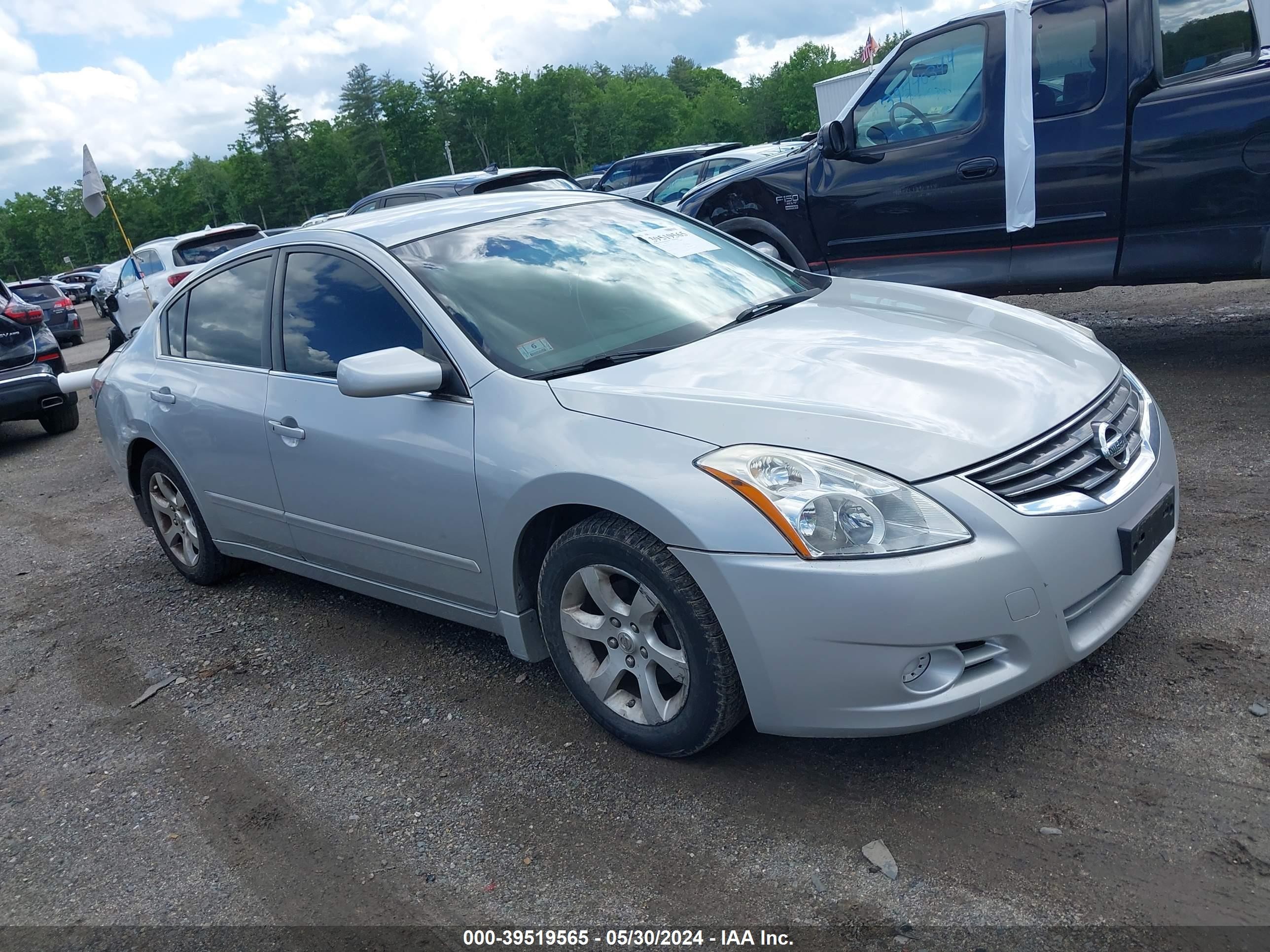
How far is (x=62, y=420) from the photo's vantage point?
10.3 metres

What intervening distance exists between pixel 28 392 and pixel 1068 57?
8.64 meters

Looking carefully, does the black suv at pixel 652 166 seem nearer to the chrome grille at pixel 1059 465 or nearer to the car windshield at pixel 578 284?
the car windshield at pixel 578 284

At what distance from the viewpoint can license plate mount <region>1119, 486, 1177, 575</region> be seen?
2.80 meters

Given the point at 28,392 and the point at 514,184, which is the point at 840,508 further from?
the point at 28,392

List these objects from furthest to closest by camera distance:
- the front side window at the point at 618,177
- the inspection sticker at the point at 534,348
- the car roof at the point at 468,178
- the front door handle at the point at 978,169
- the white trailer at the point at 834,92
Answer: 1. the white trailer at the point at 834,92
2. the front side window at the point at 618,177
3. the car roof at the point at 468,178
4. the front door handle at the point at 978,169
5. the inspection sticker at the point at 534,348

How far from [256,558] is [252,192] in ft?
387

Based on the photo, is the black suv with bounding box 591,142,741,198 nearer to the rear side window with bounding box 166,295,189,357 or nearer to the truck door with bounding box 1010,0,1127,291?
the truck door with bounding box 1010,0,1127,291

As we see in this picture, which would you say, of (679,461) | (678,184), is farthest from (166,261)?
(679,461)

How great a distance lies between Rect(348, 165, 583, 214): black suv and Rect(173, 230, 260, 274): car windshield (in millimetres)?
4220

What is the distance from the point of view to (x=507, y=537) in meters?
3.23

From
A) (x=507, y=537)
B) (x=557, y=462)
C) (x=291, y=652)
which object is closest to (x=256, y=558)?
(x=291, y=652)

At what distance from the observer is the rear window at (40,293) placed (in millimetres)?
22969

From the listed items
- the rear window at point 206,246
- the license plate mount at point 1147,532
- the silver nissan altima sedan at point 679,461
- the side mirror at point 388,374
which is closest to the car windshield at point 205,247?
the rear window at point 206,246

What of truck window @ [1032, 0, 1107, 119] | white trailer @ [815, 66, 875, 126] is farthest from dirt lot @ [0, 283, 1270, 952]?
white trailer @ [815, 66, 875, 126]
